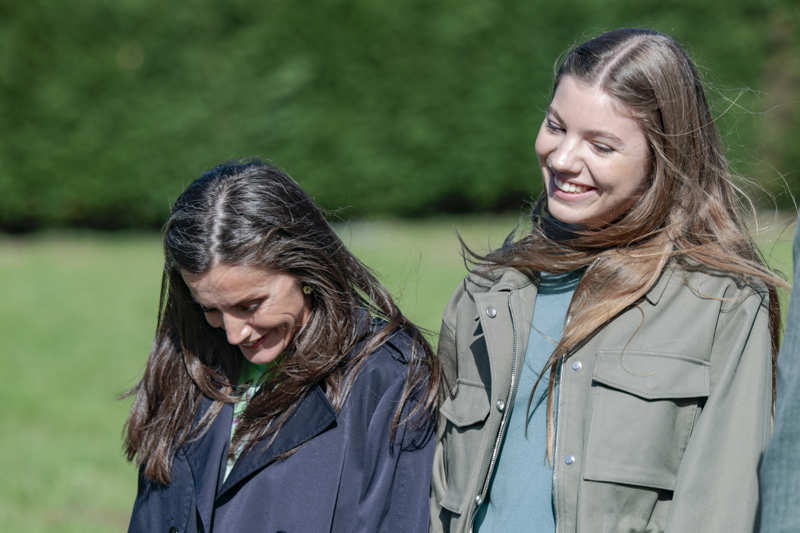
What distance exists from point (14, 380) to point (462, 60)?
7.68 meters

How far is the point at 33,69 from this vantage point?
10445 mm

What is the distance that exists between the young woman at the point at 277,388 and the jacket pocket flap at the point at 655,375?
49 centimetres

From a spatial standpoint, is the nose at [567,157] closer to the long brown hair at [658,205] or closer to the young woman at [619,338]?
the young woman at [619,338]

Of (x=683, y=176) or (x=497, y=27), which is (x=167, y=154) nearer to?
(x=497, y=27)

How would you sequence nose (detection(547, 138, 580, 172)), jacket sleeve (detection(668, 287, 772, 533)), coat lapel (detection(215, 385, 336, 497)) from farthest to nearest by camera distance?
coat lapel (detection(215, 385, 336, 497)) < nose (detection(547, 138, 580, 172)) < jacket sleeve (detection(668, 287, 772, 533))

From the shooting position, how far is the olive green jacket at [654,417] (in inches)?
73.5

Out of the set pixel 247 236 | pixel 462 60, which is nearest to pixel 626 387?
pixel 247 236

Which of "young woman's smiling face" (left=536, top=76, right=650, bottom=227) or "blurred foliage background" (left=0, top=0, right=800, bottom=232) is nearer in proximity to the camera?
"young woman's smiling face" (left=536, top=76, right=650, bottom=227)

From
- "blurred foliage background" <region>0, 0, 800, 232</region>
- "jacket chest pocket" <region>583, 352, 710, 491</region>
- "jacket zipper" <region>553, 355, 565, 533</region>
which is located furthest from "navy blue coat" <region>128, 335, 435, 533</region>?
"blurred foliage background" <region>0, 0, 800, 232</region>

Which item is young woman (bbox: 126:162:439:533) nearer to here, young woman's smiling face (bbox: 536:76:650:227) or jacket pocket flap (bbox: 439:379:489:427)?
jacket pocket flap (bbox: 439:379:489:427)

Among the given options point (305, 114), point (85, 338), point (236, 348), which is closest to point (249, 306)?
point (236, 348)

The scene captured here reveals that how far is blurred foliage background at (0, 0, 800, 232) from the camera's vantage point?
34.8 ft

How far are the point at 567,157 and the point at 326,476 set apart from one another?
3.00ft

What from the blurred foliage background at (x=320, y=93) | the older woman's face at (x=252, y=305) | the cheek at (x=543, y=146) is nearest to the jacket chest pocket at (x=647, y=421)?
the cheek at (x=543, y=146)
